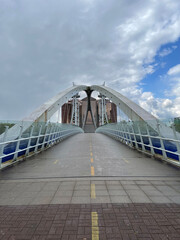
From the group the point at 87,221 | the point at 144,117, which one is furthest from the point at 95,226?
the point at 144,117

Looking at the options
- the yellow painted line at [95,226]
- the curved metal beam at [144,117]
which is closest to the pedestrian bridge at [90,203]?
the yellow painted line at [95,226]

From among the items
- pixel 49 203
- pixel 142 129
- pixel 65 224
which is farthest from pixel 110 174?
pixel 142 129

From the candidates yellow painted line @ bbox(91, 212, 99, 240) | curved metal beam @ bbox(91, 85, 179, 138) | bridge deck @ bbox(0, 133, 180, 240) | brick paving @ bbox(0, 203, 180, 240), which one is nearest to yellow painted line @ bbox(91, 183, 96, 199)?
bridge deck @ bbox(0, 133, 180, 240)

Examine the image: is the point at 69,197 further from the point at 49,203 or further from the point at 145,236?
the point at 145,236

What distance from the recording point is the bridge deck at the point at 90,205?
7.07 ft

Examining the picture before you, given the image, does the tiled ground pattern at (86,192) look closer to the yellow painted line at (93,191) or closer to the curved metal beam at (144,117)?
the yellow painted line at (93,191)

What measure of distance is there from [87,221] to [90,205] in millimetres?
502

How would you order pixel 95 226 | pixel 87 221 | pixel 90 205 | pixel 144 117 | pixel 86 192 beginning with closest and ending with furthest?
pixel 95 226, pixel 87 221, pixel 90 205, pixel 86 192, pixel 144 117

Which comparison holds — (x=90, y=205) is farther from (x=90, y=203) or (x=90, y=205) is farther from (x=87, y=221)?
(x=87, y=221)

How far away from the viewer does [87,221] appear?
2387 millimetres

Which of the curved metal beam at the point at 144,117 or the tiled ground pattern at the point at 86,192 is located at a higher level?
the curved metal beam at the point at 144,117

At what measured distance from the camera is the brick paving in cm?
208

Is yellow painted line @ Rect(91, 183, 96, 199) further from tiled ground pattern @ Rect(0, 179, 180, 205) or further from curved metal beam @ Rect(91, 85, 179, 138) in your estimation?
curved metal beam @ Rect(91, 85, 179, 138)

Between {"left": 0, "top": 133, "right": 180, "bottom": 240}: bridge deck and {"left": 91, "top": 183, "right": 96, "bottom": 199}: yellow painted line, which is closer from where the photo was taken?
{"left": 0, "top": 133, "right": 180, "bottom": 240}: bridge deck
